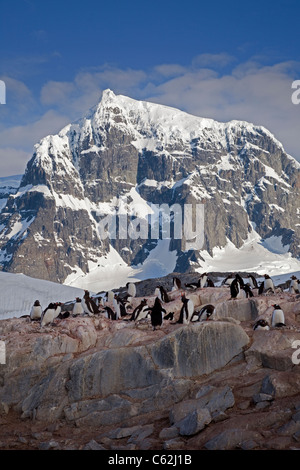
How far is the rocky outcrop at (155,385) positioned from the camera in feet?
54.4

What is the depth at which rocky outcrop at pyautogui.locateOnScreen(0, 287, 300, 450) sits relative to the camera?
16594mm

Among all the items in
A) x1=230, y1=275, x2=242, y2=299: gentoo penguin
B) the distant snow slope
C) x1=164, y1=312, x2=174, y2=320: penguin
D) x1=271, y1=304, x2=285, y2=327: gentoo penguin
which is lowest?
the distant snow slope

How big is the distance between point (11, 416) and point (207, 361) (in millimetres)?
8291

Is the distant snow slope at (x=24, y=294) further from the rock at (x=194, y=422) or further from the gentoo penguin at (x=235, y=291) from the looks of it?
the rock at (x=194, y=422)

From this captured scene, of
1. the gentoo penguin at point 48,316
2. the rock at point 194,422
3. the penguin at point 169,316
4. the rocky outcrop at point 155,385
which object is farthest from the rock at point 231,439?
the gentoo penguin at point 48,316

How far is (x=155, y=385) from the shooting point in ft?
66.5

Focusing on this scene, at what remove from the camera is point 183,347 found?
2097 cm

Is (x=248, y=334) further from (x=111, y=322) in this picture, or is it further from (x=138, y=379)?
(x=111, y=322)

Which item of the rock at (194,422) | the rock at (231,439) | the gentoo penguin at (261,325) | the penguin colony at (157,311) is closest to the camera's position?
the rock at (231,439)

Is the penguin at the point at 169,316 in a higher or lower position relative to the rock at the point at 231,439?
higher


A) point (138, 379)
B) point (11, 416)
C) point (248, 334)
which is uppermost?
point (248, 334)

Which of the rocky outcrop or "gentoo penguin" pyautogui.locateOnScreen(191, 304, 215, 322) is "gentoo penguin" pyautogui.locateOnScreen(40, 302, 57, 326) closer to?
the rocky outcrop

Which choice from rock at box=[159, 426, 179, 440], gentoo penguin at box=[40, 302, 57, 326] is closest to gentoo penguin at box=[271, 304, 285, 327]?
rock at box=[159, 426, 179, 440]
